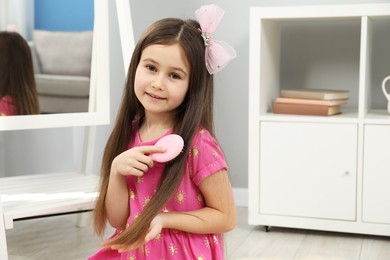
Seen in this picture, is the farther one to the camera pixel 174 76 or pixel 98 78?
pixel 98 78

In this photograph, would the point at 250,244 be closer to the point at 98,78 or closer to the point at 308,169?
the point at 308,169

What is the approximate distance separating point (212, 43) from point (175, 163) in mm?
238

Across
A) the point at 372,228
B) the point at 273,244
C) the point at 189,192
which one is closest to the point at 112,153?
the point at 189,192

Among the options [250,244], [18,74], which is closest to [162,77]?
[18,74]

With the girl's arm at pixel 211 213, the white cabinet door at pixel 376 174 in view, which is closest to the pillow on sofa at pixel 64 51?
the girl's arm at pixel 211 213

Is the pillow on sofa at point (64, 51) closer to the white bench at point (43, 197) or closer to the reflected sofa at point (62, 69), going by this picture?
the reflected sofa at point (62, 69)

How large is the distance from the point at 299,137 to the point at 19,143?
108 centimetres

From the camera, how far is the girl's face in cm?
112

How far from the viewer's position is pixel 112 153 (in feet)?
4.10

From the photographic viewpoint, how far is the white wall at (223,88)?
2422mm

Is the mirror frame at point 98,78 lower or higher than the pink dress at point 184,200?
higher

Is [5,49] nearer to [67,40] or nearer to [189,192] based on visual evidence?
[67,40]

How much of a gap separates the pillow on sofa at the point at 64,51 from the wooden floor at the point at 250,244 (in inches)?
22.4

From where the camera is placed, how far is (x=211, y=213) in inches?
45.8
